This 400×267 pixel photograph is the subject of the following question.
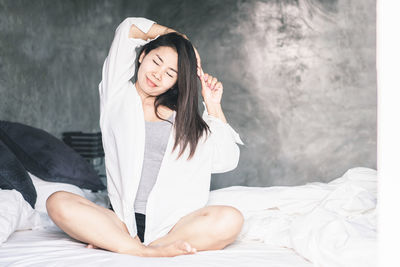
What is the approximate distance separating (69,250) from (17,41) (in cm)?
186

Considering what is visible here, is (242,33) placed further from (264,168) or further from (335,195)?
Answer: (335,195)

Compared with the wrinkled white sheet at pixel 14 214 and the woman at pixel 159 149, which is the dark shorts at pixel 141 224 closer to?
the woman at pixel 159 149

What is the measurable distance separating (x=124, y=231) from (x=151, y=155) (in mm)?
386

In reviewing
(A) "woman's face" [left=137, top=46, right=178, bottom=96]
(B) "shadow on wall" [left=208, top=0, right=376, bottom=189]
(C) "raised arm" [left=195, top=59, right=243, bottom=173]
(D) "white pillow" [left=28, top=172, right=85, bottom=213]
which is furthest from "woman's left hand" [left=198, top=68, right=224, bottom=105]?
(B) "shadow on wall" [left=208, top=0, right=376, bottom=189]

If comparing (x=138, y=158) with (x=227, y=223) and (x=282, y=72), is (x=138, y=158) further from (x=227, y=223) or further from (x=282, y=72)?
(x=282, y=72)

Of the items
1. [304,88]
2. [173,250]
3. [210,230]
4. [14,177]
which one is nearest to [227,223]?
[210,230]

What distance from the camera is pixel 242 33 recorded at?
431cm

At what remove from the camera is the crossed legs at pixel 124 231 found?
1.51 m

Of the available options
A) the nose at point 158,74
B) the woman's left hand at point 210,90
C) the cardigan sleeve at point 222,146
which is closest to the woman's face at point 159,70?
the nose at point 158,74

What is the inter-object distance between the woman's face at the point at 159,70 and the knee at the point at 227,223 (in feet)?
2.09

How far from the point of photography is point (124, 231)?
162cm

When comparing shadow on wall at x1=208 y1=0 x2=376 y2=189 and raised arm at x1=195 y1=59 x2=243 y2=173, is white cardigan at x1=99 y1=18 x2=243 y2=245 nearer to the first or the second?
raised arm at x1=195 y1=59 x2=243 y2=173

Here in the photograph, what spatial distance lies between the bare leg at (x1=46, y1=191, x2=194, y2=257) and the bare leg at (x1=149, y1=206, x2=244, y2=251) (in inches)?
Answer: 3.2

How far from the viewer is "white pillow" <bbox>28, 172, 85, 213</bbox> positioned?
2141mm
